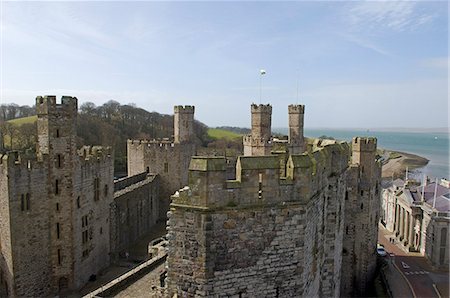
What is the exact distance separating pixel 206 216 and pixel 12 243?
14460 mm

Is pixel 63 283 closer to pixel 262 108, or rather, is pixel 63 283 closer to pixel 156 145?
pixel 156 145

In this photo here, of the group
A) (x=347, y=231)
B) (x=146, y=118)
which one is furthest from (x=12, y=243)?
(x=146, y=118)

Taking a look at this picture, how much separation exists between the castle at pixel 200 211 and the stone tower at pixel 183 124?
0.09 meters

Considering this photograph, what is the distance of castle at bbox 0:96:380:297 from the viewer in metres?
6.44

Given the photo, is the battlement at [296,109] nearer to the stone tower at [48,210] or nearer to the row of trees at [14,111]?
the stone tower at [48,210]

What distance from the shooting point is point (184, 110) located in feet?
109

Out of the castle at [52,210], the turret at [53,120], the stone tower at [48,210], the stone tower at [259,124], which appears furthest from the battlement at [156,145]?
the turret at [53,120]

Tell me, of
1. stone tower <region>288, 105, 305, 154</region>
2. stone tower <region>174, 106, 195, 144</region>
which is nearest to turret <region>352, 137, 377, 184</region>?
stone tower <region>288, 105, 305, 154</region>

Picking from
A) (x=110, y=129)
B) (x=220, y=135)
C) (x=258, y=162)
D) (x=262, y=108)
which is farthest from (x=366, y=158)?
(x=220, y=135)

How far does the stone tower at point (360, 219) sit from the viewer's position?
23141 mm

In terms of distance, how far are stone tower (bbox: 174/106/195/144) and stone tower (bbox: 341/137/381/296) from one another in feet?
49.2

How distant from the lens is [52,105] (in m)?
18.2

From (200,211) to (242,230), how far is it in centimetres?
81

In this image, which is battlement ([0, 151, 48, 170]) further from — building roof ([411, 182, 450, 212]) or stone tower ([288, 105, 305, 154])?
building roof ([411, 182, 450, 212])
